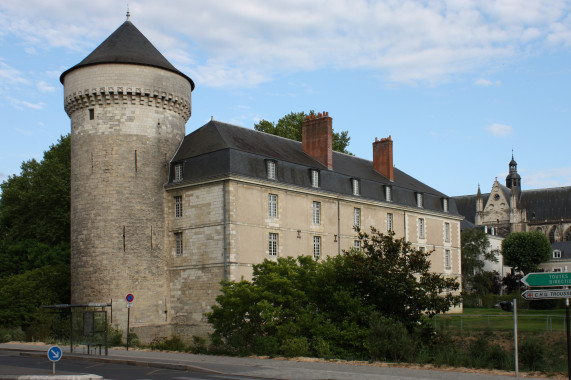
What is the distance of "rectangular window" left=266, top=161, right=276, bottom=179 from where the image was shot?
105ft

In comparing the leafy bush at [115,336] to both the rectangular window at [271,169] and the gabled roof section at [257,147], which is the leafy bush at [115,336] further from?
the rectangular window at [271,169]

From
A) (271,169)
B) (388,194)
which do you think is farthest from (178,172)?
(388,194)

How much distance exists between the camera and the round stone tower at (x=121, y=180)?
30.3 metres

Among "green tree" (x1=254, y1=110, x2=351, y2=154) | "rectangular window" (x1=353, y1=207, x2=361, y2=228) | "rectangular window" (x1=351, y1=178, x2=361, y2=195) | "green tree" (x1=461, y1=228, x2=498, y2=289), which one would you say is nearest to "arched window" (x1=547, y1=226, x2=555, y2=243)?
"green tree" (x1=461, y1=228, x2=498, y2=289)

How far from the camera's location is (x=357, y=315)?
20047 millimetres

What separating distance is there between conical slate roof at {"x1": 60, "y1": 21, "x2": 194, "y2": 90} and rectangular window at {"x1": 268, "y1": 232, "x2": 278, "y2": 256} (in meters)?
9.41

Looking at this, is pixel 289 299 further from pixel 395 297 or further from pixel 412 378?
pixel 412 378

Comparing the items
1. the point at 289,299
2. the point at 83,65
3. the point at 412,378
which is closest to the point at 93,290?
the point at 83,65

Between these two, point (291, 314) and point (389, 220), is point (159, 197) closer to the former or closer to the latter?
point (291, 314)

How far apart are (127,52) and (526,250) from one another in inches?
2281

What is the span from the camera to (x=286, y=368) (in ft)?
50.3

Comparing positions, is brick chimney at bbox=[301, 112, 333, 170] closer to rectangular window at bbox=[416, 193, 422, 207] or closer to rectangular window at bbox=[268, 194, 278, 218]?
rectangular window at bbox=[268, 194, 278, 218]

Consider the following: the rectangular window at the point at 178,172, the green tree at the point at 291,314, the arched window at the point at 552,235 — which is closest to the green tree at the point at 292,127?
the rectangular window at the point at 178,172

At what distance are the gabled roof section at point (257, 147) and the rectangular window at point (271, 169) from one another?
411 millimetres
